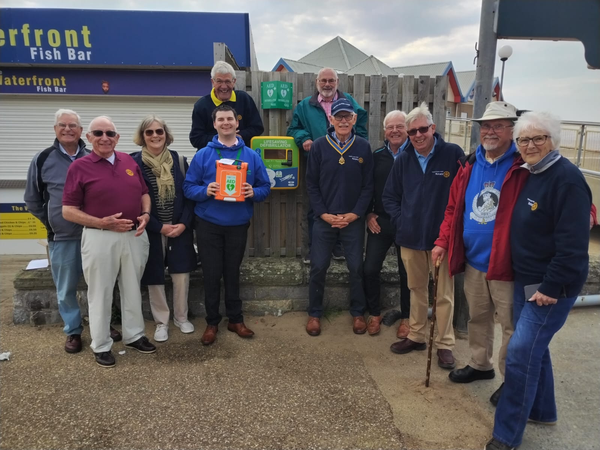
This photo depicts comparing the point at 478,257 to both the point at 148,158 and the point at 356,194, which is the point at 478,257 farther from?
the point at 148,158

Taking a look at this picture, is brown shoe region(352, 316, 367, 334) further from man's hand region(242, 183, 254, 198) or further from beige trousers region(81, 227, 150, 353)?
beige trousers region(81, 227, 150, 353)

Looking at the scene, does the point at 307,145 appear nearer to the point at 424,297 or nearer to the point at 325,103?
Answer: the point at 325,103

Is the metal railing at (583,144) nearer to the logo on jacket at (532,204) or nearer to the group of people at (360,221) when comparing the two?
the group of people at (360,221)

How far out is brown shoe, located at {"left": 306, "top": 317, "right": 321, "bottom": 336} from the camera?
434 cm

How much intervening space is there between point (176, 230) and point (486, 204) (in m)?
2.64

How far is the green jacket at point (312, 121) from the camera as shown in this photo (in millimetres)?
4641

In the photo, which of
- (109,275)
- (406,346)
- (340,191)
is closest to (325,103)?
(340,191)

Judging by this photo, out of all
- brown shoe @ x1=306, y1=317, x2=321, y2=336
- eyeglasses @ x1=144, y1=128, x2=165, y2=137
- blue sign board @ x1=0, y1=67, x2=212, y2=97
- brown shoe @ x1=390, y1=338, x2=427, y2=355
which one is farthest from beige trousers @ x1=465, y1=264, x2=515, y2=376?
blue sign board @ x1=0, y1=67, x2=212, y2=97

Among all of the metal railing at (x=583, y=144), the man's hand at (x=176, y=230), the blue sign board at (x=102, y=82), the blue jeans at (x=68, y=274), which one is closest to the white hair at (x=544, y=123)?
the man's hand at (x=176, y=230)

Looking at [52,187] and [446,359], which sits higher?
[52,187]

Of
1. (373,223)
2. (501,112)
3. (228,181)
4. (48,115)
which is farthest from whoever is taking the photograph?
(48,115)

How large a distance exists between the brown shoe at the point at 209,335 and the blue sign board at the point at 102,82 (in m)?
5.87

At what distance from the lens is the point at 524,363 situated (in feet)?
8.59

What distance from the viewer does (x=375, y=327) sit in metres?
4.38
